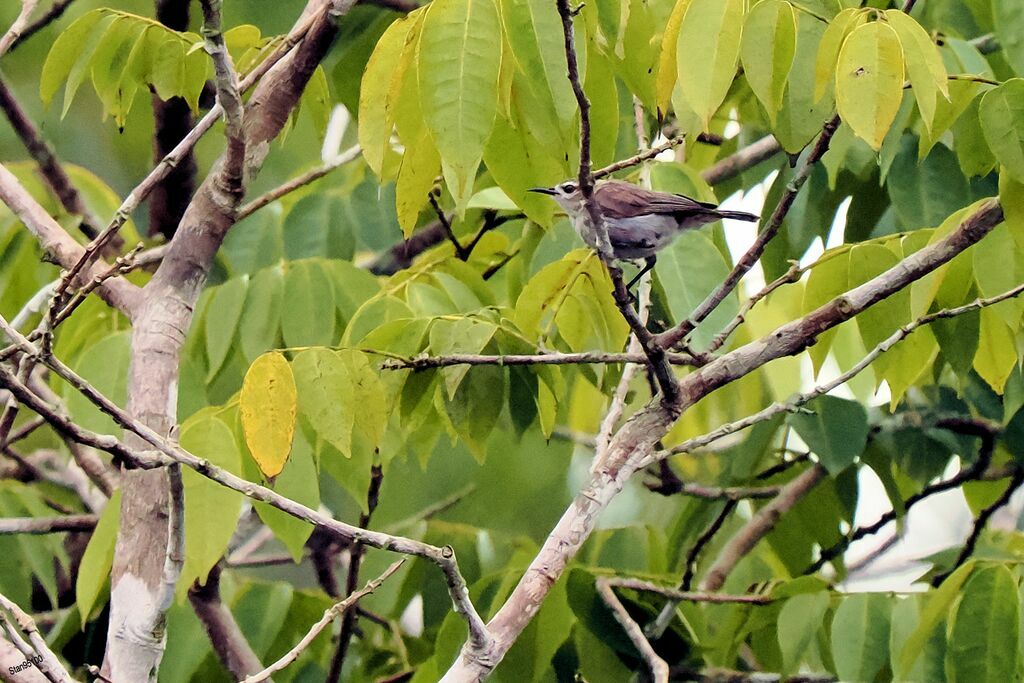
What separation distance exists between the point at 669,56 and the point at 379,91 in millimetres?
705

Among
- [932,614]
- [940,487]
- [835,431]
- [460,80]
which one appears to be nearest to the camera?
[460,80]

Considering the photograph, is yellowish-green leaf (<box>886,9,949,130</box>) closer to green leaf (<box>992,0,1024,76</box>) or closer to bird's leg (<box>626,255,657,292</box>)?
green leaf (<box>992,0,1024,76</box>)

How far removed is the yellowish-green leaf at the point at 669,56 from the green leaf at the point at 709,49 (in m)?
0.13

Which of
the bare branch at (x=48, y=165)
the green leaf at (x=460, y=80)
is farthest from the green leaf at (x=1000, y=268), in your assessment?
the bare branch at (x=48, y=165)

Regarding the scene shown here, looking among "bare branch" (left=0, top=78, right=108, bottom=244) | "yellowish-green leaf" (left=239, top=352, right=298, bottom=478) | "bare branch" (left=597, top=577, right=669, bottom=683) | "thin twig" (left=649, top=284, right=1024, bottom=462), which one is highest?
"bare branch" (left=0, top=78, right=108, bottom=244)

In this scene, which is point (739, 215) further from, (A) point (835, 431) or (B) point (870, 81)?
(B) point (870, 81)

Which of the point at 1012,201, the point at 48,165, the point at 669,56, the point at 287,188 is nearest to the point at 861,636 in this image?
the point at 1012,201

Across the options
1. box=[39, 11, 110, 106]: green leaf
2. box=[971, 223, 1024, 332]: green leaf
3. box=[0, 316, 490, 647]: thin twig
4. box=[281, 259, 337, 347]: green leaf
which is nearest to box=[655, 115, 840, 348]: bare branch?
box=[971, 223, 1024, 332]: green leaf

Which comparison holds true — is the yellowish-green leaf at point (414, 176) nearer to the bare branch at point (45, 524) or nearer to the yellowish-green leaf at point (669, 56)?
the yellowish-green leaf at point (669, 56)

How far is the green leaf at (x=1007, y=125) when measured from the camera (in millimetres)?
2561

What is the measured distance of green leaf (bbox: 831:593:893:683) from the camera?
341 centimetres

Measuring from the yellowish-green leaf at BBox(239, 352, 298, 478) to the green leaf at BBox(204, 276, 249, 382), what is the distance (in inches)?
36.0

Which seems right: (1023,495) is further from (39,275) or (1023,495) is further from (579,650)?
(39,275)

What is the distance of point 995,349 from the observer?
315cm
